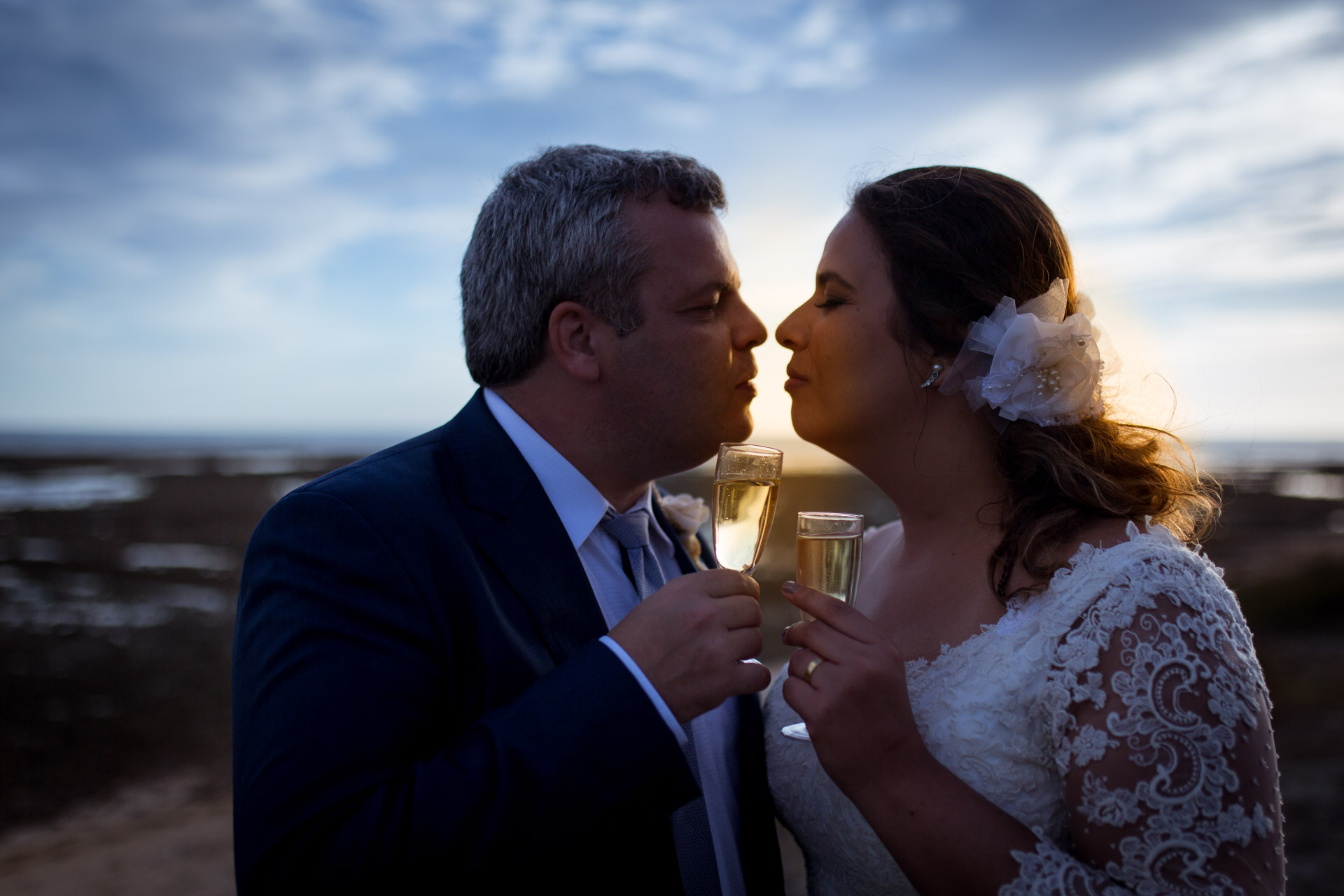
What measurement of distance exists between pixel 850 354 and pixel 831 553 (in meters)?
0.86

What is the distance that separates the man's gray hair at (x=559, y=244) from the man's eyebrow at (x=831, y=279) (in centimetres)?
61

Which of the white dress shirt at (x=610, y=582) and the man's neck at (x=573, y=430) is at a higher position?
the man's neck at (x=573, y=430)

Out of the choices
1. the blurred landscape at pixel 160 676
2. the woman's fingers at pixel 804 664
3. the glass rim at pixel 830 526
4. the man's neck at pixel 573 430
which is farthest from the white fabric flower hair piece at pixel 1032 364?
the man's neck at pixel 573 430

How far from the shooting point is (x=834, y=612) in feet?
7.54

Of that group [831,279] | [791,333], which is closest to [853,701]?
[791,333]

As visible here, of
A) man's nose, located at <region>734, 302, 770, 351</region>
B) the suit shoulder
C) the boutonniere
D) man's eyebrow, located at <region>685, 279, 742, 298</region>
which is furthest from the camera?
the boutonniere

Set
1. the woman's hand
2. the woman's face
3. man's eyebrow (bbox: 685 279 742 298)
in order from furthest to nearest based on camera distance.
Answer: man's eyebrow (bbox: 685 279 742 298)
the woman's face
the woman's hand

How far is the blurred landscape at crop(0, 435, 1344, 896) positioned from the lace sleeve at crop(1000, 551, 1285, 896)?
1.06 meters

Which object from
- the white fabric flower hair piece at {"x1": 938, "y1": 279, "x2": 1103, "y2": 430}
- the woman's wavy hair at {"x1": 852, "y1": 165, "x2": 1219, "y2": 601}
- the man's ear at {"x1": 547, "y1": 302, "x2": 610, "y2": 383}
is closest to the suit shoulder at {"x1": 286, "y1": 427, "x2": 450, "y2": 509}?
the man's ear at {"x1": 547, "y1": 302, "x2": 610, "y2": 383}

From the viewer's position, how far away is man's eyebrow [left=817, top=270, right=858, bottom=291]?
3068 millimetres

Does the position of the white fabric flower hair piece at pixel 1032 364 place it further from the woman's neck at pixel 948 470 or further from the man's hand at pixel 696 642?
the man's hand at pixel 696 642

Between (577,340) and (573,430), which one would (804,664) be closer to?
(573,430)

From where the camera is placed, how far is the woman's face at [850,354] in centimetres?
299

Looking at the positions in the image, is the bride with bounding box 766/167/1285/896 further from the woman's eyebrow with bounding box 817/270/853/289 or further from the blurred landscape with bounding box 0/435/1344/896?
the blurred landscape with bounding box 0/435/1344/896
